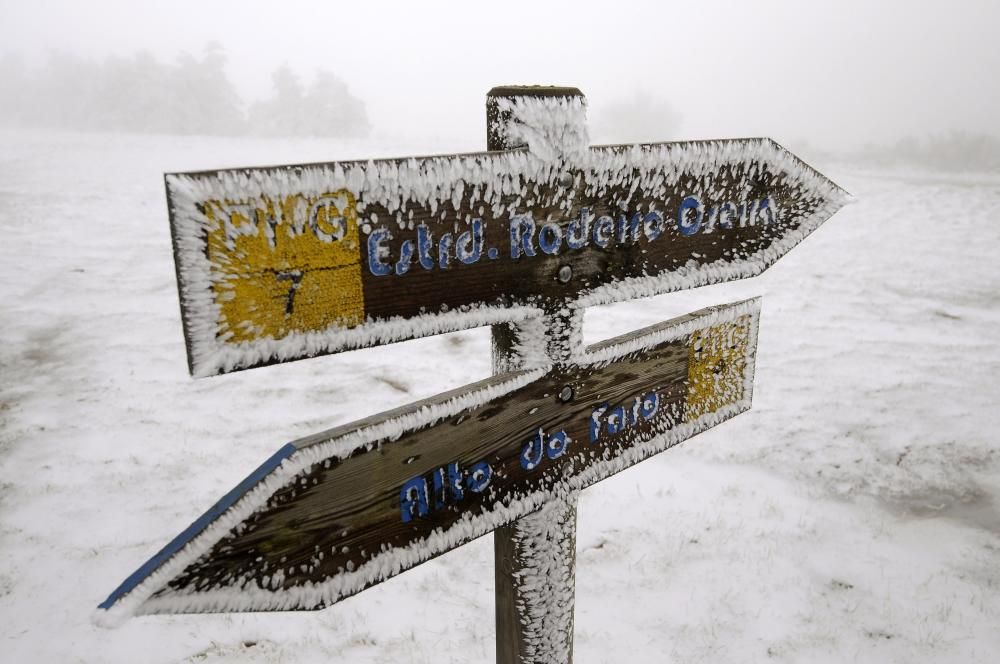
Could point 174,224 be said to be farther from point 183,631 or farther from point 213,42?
point 213,42

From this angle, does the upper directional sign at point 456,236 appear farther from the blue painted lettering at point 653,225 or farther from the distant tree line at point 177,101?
the distant tree line at point 177,101

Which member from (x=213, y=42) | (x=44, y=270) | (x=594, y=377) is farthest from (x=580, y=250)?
(x=213, y=42)

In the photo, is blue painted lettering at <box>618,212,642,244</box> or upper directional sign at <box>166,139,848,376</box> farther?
blue painted lettering at <box>618,212,642,244</box>

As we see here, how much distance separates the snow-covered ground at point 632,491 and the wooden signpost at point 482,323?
160 cm

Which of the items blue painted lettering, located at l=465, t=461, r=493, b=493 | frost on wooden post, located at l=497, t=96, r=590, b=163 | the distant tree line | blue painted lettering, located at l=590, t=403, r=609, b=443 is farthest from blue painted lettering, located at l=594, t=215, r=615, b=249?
the distant tree line

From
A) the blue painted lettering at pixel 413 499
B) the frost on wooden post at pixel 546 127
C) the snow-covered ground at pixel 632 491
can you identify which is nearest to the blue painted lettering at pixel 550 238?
the frost on wooden post at pixel 546 127

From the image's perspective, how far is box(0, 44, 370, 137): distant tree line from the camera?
34719 mm

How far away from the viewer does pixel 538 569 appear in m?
1.43

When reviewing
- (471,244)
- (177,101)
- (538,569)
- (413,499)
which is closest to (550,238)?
(471,244)

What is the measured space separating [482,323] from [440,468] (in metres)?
0.28

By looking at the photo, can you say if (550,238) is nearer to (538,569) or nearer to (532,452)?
(532,452)

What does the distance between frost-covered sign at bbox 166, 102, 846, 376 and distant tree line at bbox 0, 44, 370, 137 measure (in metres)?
38.3

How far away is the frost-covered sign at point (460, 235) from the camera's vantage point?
839mm

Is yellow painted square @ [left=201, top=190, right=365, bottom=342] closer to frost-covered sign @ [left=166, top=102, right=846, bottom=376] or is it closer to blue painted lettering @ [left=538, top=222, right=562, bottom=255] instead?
frost-covered sign @ [left=166, top=102, right=846, bottom=376]
